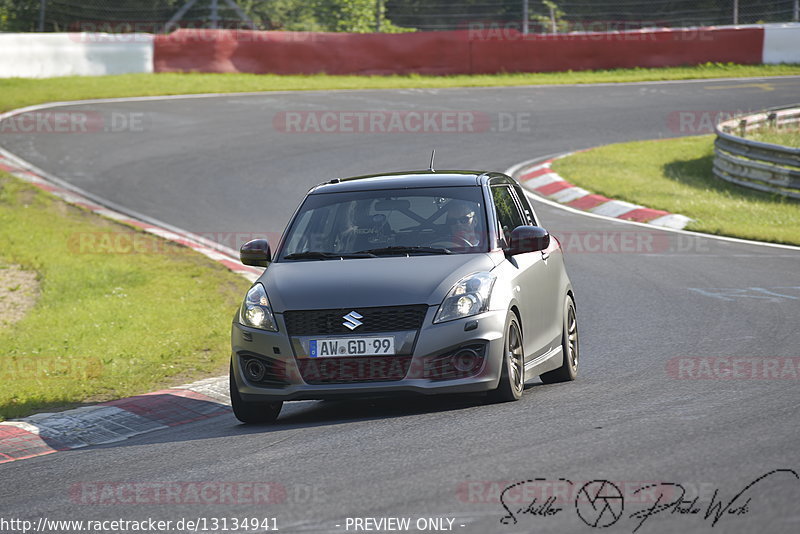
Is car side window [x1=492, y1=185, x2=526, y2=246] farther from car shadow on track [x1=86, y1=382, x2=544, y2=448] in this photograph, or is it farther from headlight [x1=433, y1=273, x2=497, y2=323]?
car shadow on track [x1=86, y1=382, x2=544, y2=448]

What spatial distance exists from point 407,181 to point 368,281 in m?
1.47

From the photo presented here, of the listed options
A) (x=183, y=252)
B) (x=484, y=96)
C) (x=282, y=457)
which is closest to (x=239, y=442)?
(x=282, y=457)

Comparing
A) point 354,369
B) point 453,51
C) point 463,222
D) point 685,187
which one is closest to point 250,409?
point 354,369

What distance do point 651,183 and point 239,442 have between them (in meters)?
15.8

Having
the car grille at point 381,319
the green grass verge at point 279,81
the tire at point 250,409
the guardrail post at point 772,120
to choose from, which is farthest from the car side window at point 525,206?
the green grass verge at point 279,81

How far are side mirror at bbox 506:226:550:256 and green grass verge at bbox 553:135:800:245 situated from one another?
29.8ft

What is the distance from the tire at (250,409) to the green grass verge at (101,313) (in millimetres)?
1877

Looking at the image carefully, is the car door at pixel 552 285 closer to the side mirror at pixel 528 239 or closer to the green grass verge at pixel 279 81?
the side mirror at pixel 528 239

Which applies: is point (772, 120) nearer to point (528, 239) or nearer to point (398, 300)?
point (528, 239)

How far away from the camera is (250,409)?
7.75m

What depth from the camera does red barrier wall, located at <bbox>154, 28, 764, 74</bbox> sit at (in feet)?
113

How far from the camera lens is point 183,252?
1584 cm

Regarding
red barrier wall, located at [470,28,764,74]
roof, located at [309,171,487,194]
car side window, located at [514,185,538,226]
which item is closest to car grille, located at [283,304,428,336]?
roof, located at [309,171,487,194]

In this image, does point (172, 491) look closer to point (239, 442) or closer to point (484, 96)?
point (239, 442)
